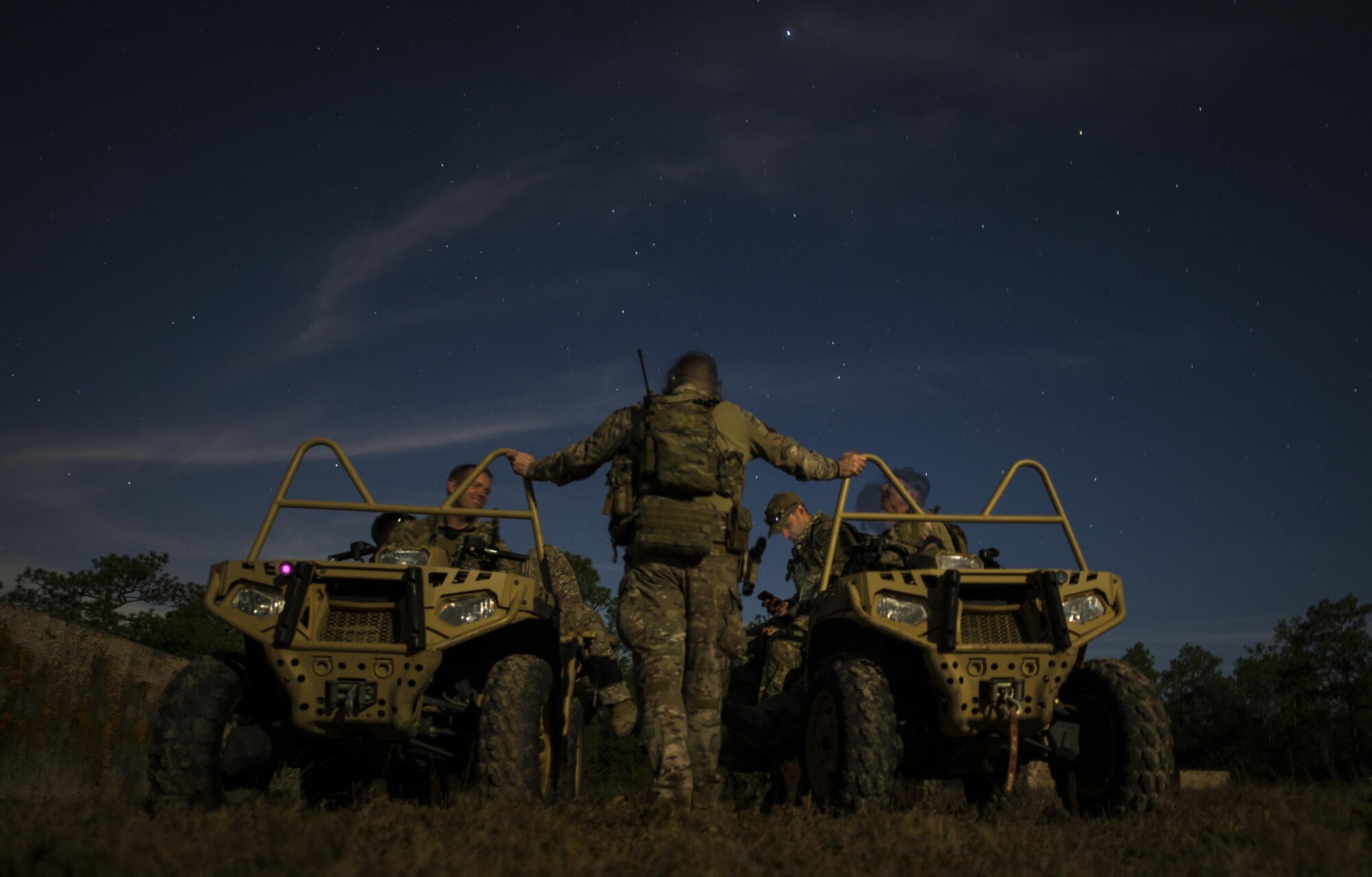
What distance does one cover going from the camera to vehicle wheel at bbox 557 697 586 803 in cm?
639

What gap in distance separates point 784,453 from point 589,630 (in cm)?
190

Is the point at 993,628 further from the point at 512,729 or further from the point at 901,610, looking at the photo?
the point at 512,729

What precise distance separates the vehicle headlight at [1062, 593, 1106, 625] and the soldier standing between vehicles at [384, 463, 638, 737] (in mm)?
2640

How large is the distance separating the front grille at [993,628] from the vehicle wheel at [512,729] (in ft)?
A: 8.00

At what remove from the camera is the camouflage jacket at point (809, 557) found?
8234 millimetres

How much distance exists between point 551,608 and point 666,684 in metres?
0.98

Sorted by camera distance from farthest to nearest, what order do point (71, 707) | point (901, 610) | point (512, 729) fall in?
1. point (71, 707)
2. point (901, 610)
3. point (512, 729)

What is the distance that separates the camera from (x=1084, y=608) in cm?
604

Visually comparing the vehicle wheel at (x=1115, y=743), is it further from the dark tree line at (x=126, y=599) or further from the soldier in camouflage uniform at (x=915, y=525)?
the dark tree line at (x=126, y=599)

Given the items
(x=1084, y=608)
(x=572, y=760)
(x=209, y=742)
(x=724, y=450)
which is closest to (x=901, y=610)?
(x=1084, y=608)

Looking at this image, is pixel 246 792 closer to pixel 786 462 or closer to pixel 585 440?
pixel 585 440

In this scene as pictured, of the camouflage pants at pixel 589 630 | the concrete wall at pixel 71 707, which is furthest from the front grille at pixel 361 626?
the concrete wall at pixel 71 707

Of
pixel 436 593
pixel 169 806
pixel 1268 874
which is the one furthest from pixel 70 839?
pixel 1268 874

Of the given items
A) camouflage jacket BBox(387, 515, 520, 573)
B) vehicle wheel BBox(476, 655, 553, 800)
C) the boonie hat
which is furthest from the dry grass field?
the boonie hat
